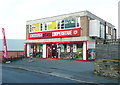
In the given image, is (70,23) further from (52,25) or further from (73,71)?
(73,71)

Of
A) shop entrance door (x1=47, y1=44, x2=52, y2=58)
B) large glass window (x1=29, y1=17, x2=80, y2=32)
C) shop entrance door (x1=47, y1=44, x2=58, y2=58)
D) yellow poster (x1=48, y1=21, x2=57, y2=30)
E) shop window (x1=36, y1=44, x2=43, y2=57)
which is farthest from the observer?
shop window (x1=36, y1=44, x2=43, y2=57)

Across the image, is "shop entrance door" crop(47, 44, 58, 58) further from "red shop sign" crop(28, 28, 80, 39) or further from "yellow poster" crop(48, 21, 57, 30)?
"yellow poster" crop(48, 21, 57, 30)

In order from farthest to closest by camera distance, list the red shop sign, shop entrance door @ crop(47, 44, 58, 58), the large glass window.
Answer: shop entrance door @ crop(47, 44, 58, 58), the large glass window, the red shop sign

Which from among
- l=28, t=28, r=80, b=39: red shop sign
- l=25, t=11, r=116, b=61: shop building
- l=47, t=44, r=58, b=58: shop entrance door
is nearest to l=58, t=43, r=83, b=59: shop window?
l=25, t=11, r=116, b=61: shop building

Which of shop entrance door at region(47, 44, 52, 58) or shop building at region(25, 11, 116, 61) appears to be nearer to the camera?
shop building at region(25, 11, 116, 61)

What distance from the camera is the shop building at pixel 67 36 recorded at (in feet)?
69.6

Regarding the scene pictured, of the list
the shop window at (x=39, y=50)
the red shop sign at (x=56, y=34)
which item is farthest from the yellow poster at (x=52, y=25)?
the shop window at (x=39, y=50)

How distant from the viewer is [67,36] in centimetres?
2228

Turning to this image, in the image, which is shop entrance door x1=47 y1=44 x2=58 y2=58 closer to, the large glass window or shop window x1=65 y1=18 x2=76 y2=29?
the large glass window

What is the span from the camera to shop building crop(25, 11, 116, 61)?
2122 cm

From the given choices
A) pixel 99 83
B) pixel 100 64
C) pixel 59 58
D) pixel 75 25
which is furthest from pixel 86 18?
pixel 99 83

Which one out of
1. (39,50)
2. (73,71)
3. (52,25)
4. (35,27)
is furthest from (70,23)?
(73,71)

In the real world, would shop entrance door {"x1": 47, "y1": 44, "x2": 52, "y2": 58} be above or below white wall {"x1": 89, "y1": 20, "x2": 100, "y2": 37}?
below

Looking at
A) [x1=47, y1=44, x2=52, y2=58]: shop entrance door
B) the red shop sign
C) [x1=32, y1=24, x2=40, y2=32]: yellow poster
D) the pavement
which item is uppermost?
[x1=32, y1=24, x2=40, y2=32]: yellow poster
